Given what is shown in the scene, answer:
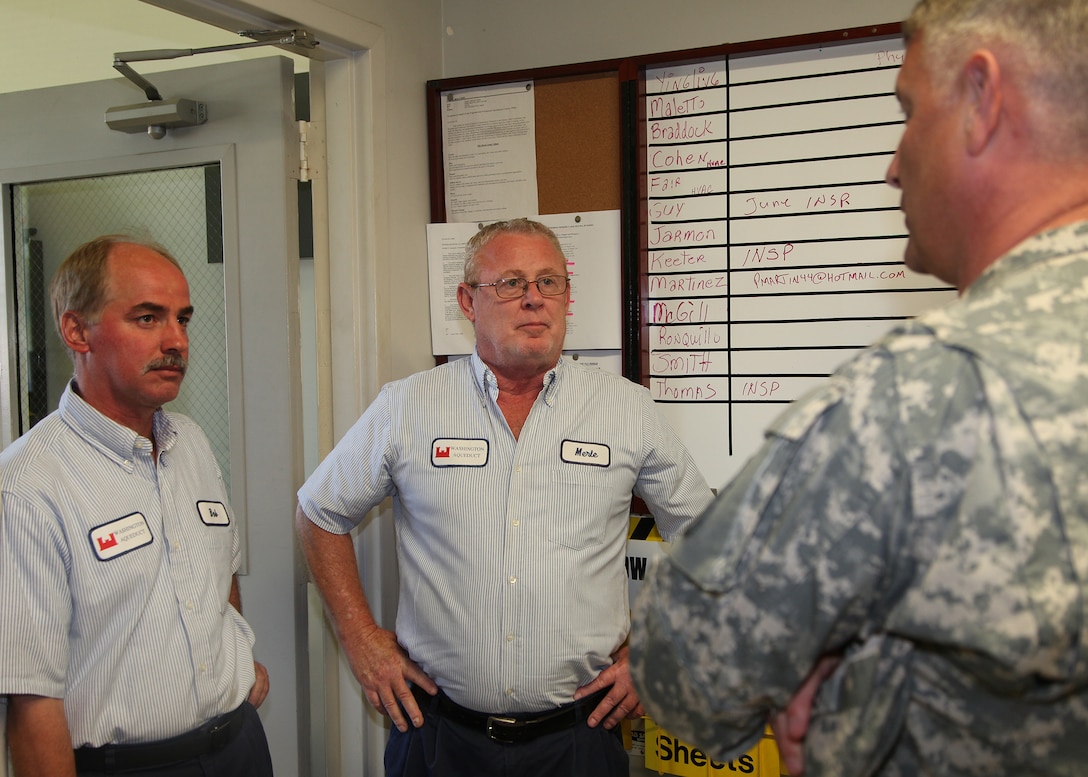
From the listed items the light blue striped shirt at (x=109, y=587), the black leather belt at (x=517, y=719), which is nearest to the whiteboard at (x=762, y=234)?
the black leather belt at (x=517, y=719)

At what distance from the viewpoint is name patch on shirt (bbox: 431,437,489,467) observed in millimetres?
1975

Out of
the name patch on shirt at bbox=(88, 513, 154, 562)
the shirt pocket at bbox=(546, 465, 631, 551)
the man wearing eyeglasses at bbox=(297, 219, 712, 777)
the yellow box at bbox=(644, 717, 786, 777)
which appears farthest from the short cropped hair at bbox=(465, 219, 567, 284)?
the yellow box at bbox=(644, 717, 786, 777)

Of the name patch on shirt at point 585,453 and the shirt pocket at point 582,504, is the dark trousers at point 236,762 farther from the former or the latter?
the name patch on shirt at point 585,453

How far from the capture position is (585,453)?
1982 millimetres

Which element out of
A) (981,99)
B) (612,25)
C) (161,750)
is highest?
(612,25)

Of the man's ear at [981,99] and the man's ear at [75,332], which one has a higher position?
the man's ear at [981,99]

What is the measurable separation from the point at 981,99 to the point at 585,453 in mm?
1296

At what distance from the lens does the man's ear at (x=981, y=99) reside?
0.79m

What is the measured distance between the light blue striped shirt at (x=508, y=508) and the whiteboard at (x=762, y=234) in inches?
11.2

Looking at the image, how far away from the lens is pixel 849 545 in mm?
728

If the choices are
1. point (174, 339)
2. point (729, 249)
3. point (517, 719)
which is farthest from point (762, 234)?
point (174, 339)

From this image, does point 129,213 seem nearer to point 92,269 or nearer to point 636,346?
point 92,269

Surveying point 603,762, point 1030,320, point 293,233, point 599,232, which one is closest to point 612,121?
point 599,232

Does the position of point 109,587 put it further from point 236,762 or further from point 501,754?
point 501,754
